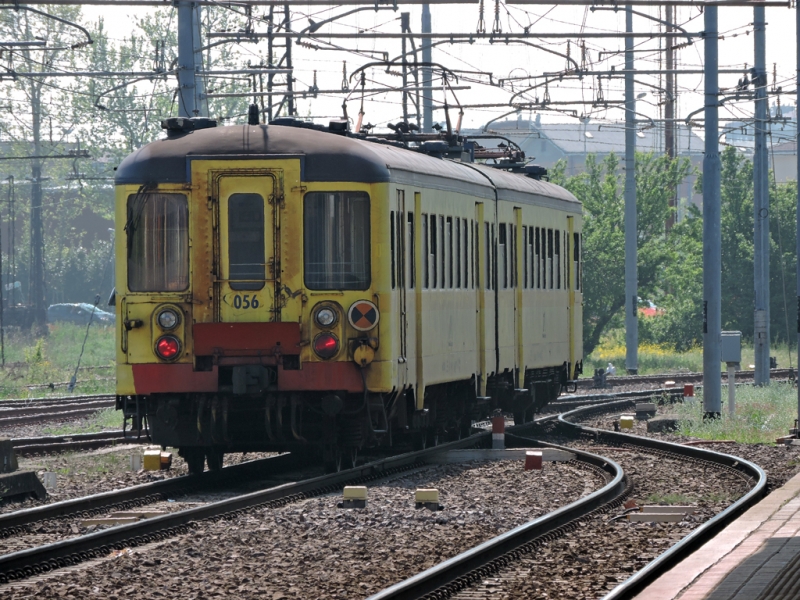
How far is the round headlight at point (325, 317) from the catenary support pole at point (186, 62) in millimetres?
6142

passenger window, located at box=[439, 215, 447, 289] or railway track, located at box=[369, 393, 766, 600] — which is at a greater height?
passenger window, located at box=[439, 215, 447, 289]

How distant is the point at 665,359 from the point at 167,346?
103 feet

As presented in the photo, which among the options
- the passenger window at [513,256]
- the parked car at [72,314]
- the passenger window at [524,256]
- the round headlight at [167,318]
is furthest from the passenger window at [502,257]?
the parked car at [72,314]

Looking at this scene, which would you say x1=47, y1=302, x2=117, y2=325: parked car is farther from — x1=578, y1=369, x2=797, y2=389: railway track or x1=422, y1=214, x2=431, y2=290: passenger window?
x1=422, y1=214, x2=431, y2=290: passenger window

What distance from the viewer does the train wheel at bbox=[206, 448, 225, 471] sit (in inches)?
560

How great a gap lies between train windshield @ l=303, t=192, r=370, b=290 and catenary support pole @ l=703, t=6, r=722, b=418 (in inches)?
349

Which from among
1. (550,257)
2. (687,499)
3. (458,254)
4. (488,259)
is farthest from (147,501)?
(550,257)

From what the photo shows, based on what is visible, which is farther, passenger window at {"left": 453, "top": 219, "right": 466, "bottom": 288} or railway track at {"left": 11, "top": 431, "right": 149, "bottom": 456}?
railway track at {"left": 11, "top": 431, "right": 149, "bottom": 456}

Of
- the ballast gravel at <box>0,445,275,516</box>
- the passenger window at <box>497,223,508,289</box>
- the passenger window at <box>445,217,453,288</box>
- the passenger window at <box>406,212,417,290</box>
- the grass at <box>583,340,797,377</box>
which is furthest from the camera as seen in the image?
the grass at <box>583,340,797,377</box>

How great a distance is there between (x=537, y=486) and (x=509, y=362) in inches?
207

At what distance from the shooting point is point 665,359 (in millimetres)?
43531

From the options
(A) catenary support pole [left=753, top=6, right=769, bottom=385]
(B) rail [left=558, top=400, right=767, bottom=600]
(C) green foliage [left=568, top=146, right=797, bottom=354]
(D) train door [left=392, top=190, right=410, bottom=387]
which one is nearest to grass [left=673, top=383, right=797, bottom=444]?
(B) rail [left=558, top=400, right=767, bottom=600]

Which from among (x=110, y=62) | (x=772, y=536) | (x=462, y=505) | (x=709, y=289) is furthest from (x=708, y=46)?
(x=110, y=62)

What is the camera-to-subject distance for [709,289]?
21.4 metres
